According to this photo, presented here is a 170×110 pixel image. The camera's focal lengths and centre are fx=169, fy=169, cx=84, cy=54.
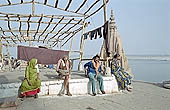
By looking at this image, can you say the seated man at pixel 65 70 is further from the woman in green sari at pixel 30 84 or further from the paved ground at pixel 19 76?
the woman in green sari at pixel 30 84

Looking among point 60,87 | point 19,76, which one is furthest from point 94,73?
point 19,76

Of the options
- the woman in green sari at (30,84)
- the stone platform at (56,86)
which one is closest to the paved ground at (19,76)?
the stone platform at (56,86)

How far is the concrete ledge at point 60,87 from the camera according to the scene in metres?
5.11

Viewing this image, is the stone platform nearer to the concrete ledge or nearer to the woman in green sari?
the concrete ledge

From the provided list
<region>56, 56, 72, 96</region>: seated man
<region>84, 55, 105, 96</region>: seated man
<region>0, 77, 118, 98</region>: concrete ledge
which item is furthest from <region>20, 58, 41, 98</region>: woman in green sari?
<region>84, 55, 105, 96</region>: seated man

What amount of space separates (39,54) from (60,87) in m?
2.98

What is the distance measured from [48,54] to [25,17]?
2.11 metres

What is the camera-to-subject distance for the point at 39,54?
8.05 m

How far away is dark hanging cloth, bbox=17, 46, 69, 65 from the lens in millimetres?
7609

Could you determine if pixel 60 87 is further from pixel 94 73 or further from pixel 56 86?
pixel 94 73

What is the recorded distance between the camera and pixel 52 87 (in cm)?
552

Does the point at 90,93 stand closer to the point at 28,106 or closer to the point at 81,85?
the point at 81,85

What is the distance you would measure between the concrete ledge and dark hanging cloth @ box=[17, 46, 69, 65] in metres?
2.64

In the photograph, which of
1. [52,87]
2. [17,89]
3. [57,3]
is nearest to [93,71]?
[52,87]
